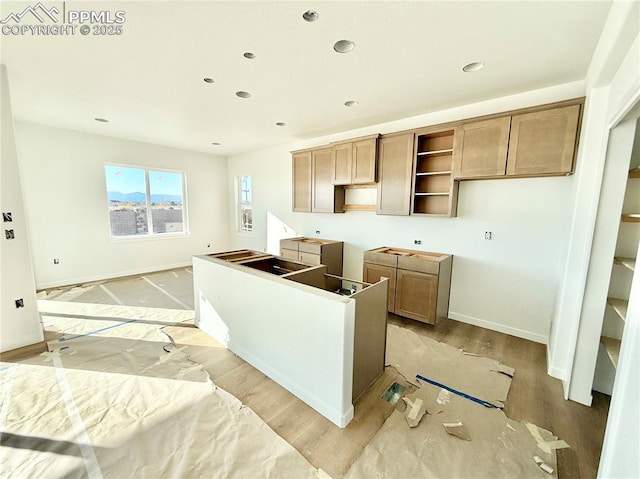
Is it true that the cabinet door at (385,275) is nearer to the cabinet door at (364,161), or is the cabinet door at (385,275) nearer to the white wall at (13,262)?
the cabinet door at (364,161)

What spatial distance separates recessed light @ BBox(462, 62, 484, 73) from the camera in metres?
2.38

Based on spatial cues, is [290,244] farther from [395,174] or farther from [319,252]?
[395,174]

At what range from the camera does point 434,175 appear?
11.9ft

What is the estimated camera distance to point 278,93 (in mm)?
3049

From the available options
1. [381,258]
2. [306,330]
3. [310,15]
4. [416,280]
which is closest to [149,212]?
[381,258]

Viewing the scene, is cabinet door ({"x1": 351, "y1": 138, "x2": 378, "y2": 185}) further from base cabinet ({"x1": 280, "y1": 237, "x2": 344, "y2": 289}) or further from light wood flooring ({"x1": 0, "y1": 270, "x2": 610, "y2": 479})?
light wood flooring ({"x1": 0, "y1": 270, "x2": 610, "y2": 479})

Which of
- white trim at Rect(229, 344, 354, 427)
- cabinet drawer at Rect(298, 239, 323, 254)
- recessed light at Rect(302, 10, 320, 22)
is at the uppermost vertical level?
recessed light at Rect(302, 10, 320, 22)

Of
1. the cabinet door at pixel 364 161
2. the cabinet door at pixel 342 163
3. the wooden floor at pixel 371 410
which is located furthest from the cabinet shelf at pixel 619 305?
the cabinet door at pixel 342 163

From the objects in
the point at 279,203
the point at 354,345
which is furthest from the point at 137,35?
the point at 279,203

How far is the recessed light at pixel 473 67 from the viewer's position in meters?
2.38

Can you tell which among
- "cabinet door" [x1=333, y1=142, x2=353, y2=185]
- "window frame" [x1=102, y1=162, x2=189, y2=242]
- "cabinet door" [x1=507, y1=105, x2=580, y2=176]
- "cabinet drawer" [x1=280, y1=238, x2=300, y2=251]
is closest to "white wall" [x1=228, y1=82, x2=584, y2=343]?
"cabinet door" [x1=507, y1=105, x2=580, y2=176]

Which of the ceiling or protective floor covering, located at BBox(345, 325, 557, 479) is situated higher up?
the ceiling

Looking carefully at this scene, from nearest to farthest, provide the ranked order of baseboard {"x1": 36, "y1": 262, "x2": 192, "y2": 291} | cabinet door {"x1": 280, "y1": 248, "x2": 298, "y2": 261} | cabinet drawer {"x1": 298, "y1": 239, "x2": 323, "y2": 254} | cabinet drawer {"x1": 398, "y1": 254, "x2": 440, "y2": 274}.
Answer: cabinet drawer {"x1": 398, "y1": 254, "x2": 440, "y2": 274}
cabinet drawer {"x1": 298, "y1": 239, "x2": 323, "y2": 254}
baseboard {"x1": 36, "y1": 262, "x2": 192, "y2": 291}
cabinet door {"x1": 280, "y1": 248, "x2": 298, "y2": 261}

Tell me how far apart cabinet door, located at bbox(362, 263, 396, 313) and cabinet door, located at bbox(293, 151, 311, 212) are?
1705 millimetres
